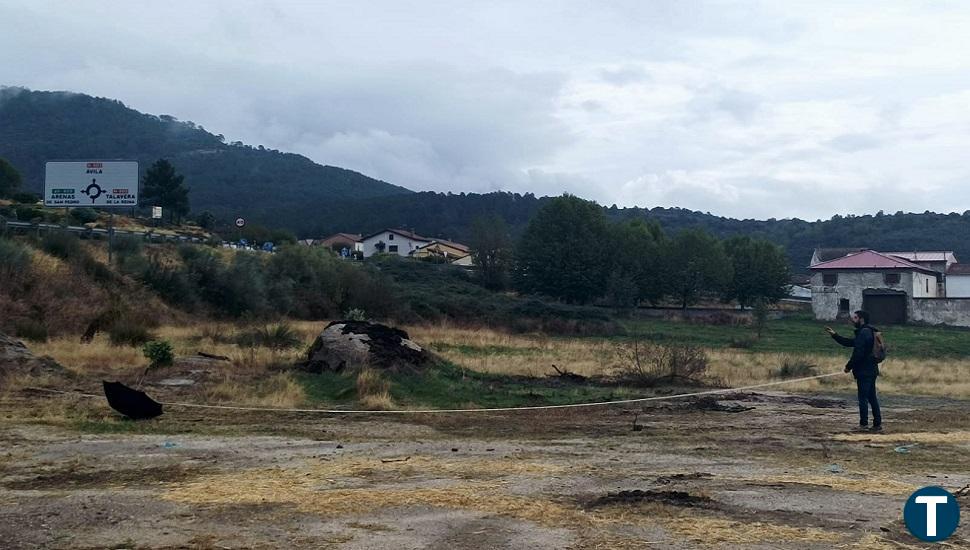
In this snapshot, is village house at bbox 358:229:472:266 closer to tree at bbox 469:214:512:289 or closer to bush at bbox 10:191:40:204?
tree at bbox 469:214:512:289

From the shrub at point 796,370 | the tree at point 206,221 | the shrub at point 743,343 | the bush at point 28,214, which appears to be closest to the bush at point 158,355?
the shrub at point 796,370

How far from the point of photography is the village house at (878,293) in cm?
6625

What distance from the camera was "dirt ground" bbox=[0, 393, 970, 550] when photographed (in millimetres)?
7328

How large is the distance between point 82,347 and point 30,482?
1437cm

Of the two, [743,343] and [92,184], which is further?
[92,184]

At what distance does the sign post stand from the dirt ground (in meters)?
32.7

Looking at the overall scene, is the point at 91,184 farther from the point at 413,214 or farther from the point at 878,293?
the point at 413,214

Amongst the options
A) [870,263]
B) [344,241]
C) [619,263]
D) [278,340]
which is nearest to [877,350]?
[278,340]

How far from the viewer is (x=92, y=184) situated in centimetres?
4688

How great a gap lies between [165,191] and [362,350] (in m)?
74.2

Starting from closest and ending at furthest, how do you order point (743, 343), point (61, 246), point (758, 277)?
point (743, 343) < point (61, 246) < point (758, 277)

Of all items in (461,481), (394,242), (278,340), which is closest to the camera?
(461,481)

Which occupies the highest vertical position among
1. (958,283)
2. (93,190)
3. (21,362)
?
(93,190)

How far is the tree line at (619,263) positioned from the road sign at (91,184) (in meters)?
40.0
